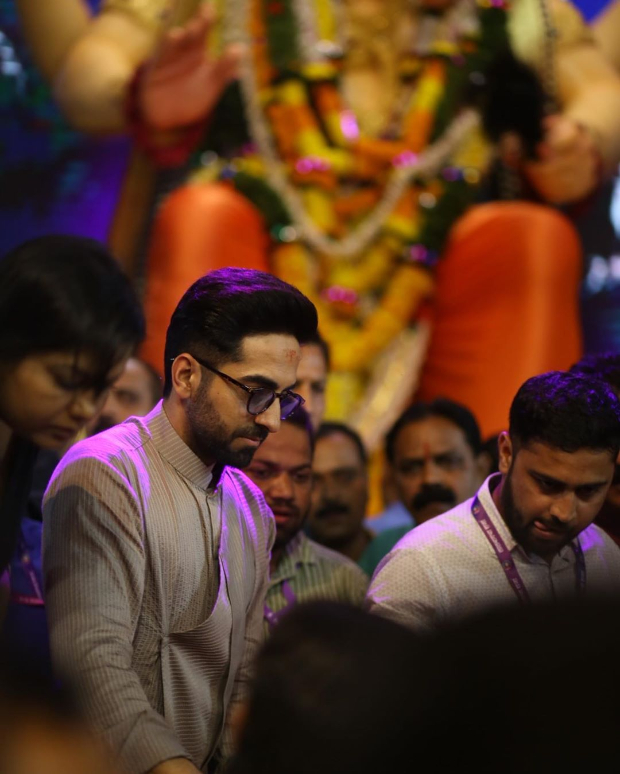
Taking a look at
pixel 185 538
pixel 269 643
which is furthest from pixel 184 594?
pixel 269 643

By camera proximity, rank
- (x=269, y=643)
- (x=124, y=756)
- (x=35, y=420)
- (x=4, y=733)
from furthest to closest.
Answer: (x=35, y=420)
(x=124, y=756)
(x=269, y=643)
(x=4, y=733)

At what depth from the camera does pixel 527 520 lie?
208cm

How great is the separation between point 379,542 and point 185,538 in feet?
4.07

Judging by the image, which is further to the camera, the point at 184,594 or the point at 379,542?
the point at 379,542

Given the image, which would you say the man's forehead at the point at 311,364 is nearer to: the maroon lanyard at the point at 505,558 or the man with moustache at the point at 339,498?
the man with moustache at the point at 339,498

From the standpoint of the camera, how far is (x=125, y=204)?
480cm

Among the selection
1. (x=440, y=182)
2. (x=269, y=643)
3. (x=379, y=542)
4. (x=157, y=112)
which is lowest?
(x=379, y=542)

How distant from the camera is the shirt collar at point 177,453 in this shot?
Result: 1.89 meters

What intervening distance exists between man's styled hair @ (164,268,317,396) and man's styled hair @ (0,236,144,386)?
0.19 meters

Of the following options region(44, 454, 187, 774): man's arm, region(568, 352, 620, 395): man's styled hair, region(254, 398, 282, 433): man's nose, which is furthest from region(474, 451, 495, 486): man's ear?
region(44, 454, 187, 774): man's arm

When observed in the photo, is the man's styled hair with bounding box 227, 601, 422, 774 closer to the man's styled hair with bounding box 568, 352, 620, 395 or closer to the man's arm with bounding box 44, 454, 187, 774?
the man's arm with bounding box 44, 454, 187, 774

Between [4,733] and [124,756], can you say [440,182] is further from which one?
[4,733]

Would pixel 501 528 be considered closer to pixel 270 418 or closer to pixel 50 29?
pixel 270 418

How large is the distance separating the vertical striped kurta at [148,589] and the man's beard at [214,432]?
4cm
